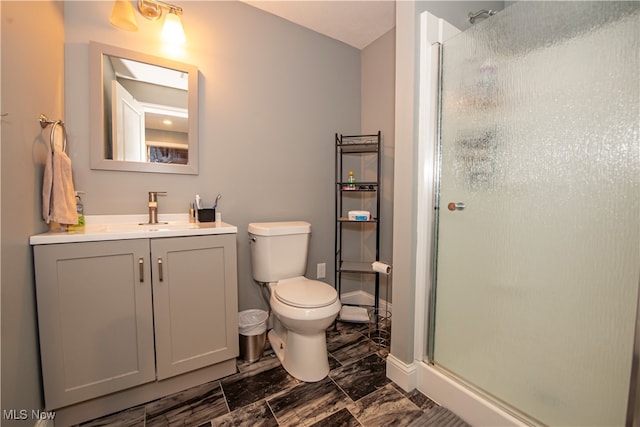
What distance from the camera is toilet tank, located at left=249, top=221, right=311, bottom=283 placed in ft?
5.42

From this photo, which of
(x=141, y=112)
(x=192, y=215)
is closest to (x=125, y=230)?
(x=192, y=215)

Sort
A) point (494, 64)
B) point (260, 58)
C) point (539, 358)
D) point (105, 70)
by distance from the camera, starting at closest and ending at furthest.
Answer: point (539, 358) → point (494, 64) → point (105, 70) → point (260, 58)

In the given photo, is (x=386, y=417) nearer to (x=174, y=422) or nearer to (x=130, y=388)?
(x=174, y=422)

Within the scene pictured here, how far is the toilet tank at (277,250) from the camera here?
5.42ft

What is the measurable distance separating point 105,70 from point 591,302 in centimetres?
249

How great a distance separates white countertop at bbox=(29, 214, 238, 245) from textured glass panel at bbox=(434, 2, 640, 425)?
1.22 metres

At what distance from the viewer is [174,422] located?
1.17 metres

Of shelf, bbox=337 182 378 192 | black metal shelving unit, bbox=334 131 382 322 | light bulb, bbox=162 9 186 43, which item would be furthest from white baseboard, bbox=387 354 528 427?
light bulb, bbox=162 9 186 43

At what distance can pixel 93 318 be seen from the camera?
111 centimetres

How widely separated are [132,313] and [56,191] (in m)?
0.61

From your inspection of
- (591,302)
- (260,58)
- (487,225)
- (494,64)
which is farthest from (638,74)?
(260,58)

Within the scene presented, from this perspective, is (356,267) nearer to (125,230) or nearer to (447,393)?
(447,393)

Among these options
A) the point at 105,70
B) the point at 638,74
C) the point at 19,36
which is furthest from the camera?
the point at 105,70

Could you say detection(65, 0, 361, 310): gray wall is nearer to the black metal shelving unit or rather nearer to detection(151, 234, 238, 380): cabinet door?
the black metal shelving unit
